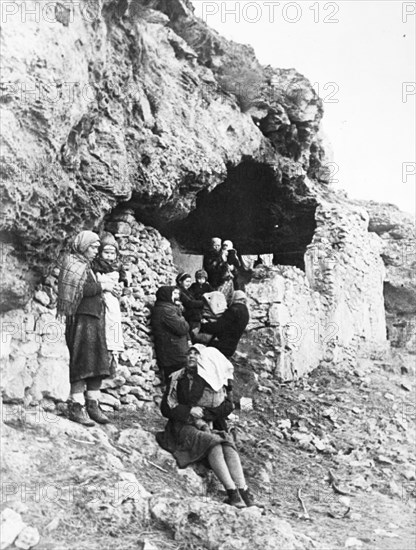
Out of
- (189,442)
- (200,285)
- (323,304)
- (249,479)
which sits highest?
(200,285)

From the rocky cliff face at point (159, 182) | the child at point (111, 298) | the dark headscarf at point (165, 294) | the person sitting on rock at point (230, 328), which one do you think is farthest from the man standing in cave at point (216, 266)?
the child at point (111, 298)

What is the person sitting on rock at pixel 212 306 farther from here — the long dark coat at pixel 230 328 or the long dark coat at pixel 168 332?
the long dark coat at pixel 168 332

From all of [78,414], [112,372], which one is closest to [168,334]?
[112,372]

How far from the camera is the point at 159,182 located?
6578 mm

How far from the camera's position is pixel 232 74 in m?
8.46

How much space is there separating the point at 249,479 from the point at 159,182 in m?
3.27

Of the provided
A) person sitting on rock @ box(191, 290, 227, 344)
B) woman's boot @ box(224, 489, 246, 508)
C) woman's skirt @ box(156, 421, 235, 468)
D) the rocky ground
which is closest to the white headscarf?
A: woman's skirt @ box(156, 421, 235, 468)

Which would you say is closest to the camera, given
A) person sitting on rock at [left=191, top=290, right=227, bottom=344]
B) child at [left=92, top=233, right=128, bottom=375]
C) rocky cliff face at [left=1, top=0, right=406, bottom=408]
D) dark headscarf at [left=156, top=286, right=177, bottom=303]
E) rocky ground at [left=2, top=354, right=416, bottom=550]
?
rocky ground at [left=2, top=354, right=416, bottom=550]

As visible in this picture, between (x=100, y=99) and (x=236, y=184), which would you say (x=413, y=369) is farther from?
(x=100, y=99)

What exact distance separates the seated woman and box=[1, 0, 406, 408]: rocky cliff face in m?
0.93

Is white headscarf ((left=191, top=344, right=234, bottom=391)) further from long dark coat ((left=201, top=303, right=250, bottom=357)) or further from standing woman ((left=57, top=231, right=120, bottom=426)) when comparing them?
long dark coat ((left=201, top=303, right=250, bottom=357))

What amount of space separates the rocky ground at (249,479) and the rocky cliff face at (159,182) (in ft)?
1.72

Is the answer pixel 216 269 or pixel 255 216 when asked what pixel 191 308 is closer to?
pixel 216 269

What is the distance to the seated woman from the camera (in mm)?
4539
